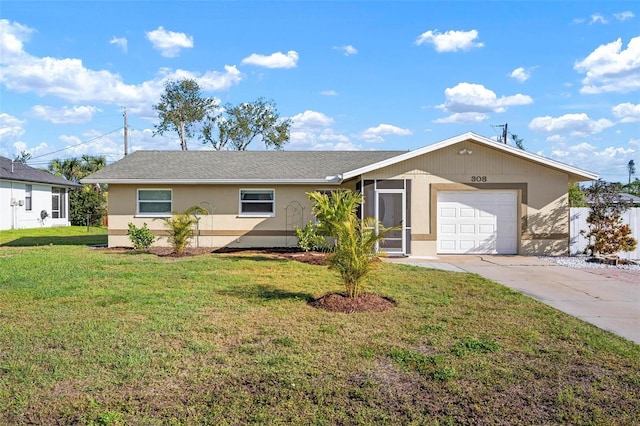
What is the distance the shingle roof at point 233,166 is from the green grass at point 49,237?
163 inches

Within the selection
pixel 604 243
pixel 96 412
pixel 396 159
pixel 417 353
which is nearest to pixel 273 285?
pixel 417 353

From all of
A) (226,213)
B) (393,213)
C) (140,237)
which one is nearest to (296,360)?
(393,213)

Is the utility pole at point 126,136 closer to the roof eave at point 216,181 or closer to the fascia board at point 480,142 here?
the roof eave at point 216,181

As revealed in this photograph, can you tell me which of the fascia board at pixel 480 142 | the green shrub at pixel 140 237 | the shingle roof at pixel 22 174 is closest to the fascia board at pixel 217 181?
the green shrub at pixel 140 237

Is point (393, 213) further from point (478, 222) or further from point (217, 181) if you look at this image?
point (217, 181)

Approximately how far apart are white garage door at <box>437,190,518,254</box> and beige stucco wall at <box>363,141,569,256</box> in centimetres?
29

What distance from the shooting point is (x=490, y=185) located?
49.4 feet

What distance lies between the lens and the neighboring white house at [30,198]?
84.5ft

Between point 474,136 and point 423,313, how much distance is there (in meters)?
9.01

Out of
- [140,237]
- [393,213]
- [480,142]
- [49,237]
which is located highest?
[480,142]

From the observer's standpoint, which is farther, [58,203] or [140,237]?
[58,203]

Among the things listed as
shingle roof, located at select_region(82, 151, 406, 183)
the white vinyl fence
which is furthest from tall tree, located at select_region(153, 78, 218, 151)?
the white vinyl fence

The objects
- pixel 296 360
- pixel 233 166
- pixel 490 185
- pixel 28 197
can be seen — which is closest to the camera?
pixel 296 360

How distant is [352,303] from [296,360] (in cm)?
264
